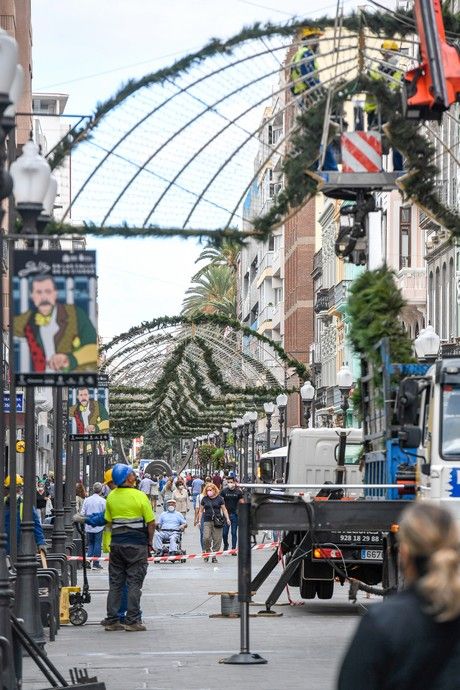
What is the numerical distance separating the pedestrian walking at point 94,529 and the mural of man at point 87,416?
2.28m

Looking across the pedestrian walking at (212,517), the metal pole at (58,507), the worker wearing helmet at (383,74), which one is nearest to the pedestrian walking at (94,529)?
the pedestrian walking at (212,517)

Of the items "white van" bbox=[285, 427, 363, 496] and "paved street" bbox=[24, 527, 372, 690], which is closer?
"paved street" bbox=[24, 527, 372, 690]

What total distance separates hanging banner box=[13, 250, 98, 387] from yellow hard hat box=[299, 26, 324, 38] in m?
4.49

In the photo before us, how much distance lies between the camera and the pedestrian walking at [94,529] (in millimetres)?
36906

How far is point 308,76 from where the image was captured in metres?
18.2

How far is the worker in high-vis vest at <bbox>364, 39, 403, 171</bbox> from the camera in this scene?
1817 cm

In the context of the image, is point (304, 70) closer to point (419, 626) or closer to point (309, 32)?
point (309, 32)

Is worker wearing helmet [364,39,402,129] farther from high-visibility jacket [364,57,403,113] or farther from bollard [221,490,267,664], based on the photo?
bollard [221,490,267,664]

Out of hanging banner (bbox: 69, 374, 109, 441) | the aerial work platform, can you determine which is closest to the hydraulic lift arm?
the aerial work platform

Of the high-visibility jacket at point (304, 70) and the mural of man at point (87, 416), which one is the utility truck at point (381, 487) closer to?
the high-visibility jacket at point (304, 70)

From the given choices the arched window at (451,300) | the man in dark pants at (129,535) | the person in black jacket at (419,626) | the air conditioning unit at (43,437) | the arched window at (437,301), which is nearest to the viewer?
the person in black jacket at (419,626)

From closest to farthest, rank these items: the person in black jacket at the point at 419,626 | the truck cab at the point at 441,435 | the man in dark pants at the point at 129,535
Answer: the person in black jacket at the point at 419,626, the truck cab at the point at 441,435, the man in dark pants at the point at 129,535

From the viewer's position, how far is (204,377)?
6631 centimetres

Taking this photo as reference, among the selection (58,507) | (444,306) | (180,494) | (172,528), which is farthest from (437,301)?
(58,507)
